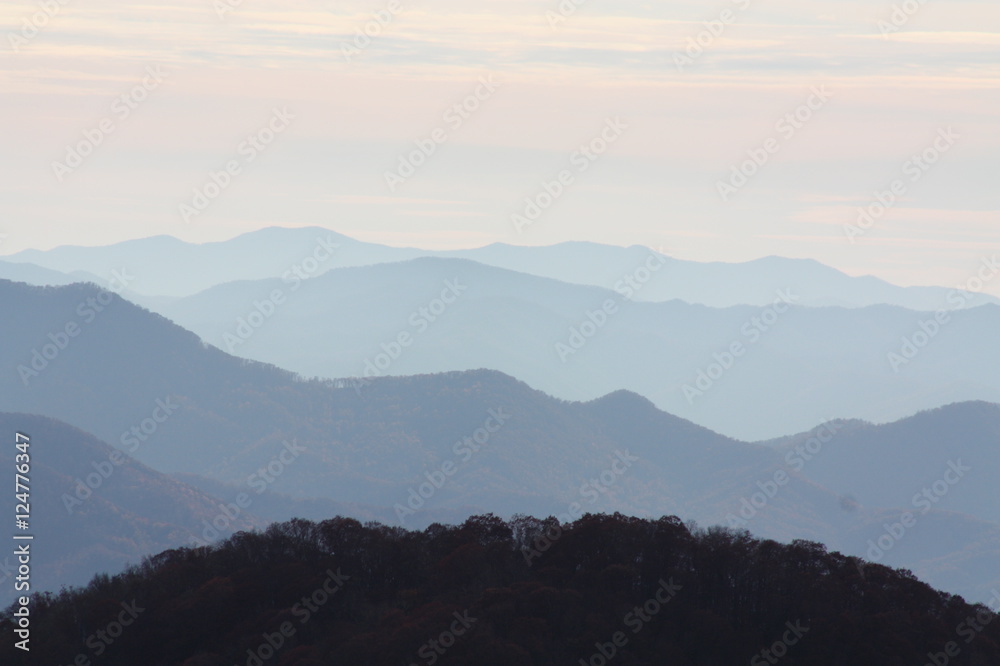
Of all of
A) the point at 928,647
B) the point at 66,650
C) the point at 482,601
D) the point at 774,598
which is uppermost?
the point at 66,650

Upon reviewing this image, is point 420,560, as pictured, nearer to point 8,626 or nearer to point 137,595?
point 137,595

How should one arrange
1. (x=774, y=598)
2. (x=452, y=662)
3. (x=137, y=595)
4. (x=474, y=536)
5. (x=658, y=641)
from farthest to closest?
(x=474, y=536) < (x=137, y=595) < (x=774, y=598) < (x=658, y=641) < (x=452, y=662)

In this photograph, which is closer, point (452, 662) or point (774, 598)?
point (452, 662)

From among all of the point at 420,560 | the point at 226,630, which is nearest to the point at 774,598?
the point at 420,560

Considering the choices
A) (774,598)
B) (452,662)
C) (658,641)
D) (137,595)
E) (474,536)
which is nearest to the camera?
(452,662)

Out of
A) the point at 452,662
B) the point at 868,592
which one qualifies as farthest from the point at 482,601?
the point at 868,592

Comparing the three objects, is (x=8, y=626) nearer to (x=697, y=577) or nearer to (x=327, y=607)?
(x=327, y=607)

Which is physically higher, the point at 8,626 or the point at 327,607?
the point at 8,626
